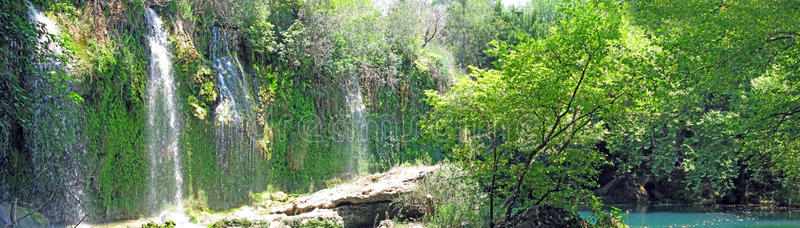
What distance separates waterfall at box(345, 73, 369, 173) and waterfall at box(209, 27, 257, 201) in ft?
15.1

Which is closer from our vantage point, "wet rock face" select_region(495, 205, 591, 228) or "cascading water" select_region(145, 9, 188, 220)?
"wet rock face" select_region(495, 205, 591, 228)

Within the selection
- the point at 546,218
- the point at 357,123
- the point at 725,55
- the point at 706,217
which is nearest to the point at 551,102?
the point at 546,218

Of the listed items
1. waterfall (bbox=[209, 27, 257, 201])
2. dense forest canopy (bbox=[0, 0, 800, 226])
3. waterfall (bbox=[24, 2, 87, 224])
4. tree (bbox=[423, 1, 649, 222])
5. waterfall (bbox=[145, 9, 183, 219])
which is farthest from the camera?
waterfall (bbox=[209, 27, 257, 201])

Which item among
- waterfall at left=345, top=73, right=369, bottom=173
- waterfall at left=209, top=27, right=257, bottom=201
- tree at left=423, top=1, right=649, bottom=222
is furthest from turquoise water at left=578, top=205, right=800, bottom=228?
waterfall at left=209, top=27, right=257, bottom=201

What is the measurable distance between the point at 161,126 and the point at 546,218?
894 centimetres

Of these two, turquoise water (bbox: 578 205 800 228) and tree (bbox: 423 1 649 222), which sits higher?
tree (bbox: 423 1 649 222)

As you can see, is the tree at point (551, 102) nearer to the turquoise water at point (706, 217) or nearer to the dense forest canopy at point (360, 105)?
the dense forest canopy at point (360, 105)

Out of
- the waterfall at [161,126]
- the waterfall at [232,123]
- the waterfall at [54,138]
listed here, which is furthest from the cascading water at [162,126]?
the waterfall at [54,138]

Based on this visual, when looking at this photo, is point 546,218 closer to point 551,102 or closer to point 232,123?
point 551,102

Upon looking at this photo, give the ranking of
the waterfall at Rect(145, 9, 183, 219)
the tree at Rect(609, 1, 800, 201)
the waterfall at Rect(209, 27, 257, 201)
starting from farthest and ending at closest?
the waterfall at Rect(209, 27, 257, 201) → the waterfall at Rect(145, 9, 183, 219) → the tree at Rect(609, 1, 800, 201)

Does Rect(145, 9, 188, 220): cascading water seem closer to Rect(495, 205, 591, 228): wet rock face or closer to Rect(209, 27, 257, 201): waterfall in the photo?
Rect(209, 27, 257, 201): waterfall

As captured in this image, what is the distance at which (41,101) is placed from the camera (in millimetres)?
9703

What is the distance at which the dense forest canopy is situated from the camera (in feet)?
26.8

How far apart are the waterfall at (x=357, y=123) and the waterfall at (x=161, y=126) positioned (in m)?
6.86
